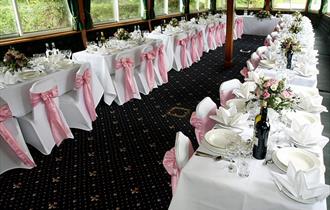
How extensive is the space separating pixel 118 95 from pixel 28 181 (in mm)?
2067

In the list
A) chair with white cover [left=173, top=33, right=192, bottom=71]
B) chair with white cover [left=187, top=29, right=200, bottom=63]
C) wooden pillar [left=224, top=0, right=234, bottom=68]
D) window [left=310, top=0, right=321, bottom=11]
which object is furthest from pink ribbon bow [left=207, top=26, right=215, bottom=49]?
window [left=310, top=0, right=321, bottom=11]

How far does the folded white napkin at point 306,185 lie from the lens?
1387 millimetres

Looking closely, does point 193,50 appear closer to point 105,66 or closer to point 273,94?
point 105,66

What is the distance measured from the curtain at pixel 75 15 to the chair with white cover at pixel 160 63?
2319 millimetres

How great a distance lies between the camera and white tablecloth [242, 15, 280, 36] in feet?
36.5

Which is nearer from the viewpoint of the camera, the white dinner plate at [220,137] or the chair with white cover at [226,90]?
the white dinner plate at [220,137]

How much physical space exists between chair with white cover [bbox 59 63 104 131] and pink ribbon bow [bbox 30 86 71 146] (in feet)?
0.87

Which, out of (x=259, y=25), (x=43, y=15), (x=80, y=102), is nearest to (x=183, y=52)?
(x=43, y=15)

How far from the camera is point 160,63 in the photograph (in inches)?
213

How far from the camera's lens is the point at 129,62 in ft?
14.5

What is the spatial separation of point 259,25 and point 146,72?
8.08 meters

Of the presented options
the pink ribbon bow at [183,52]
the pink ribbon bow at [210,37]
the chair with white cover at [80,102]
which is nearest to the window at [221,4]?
the pink ribbon bow at [210,37]

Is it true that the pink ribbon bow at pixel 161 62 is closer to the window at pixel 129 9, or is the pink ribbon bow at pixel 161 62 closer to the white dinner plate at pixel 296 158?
the window at pixel 129 9

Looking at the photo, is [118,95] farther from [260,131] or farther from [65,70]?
[260,131]
